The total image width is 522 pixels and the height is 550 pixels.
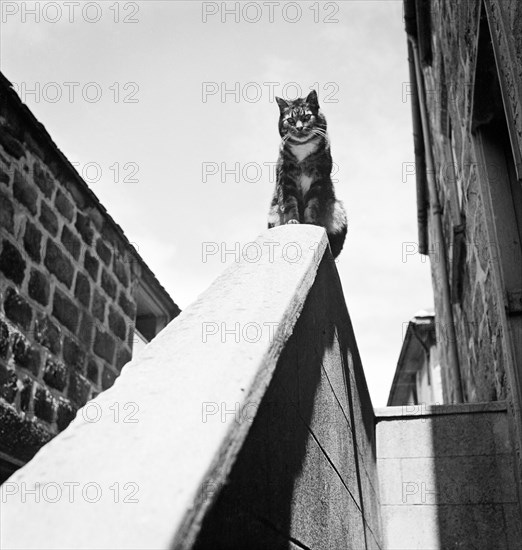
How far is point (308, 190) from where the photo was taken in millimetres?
3031

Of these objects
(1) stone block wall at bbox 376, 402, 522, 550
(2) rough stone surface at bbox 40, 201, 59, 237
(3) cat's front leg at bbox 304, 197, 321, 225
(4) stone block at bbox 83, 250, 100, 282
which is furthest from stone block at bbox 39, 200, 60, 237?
(1) stone block wall at bbox 376, 402, 522, 550

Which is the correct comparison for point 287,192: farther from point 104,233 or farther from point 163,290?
point 163,290

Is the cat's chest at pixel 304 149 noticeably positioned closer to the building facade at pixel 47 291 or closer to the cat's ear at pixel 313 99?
the cat's ear at pixel 313 99

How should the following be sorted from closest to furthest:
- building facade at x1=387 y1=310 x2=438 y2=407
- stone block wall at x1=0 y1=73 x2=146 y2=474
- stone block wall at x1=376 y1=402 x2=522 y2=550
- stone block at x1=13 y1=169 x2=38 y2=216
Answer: stone block wall at x1=376 y1=402 x2=522 y2=550
stone block wall at x1=0 y1=73 x2=146 y2=474
stone block at x1=13 y1=169 x2=38 y2=216
building facade at x1=387 y1=310 x2=438 y2=407

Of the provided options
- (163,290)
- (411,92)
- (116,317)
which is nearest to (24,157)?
Answer: (116,317)

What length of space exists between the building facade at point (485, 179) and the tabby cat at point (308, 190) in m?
0.65

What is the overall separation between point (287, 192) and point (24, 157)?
1901 millimetres

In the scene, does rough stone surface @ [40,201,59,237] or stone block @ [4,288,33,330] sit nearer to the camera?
stone block @ [4,288,33,330]

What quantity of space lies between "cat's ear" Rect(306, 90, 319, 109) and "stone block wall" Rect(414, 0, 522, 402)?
0.74 meters

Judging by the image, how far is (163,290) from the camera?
6.12m

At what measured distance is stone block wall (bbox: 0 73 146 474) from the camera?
11.9 feet

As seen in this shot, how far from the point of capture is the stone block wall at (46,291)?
363 cm

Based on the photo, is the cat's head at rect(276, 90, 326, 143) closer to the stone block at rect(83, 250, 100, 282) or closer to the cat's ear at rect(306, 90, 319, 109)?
the cat's ear at rect(306, 90, 319, 109)

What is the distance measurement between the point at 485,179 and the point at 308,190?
790 mm
